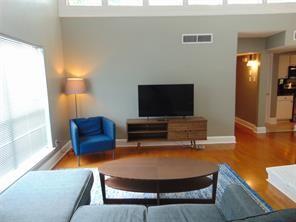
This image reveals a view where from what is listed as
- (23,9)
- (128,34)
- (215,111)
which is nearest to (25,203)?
(23,9)

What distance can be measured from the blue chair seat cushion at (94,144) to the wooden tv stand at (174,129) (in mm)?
600

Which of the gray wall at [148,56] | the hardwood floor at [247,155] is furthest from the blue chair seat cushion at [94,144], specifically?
the gray wall at [148,56]

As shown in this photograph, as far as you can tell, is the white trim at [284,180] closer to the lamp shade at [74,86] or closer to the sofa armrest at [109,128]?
the sofa armrest at [109,128]

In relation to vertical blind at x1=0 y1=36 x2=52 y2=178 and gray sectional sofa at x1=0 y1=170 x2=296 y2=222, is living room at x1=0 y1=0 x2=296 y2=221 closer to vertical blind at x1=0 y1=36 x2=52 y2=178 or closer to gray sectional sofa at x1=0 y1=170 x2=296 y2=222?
vertical blind at x1=0 y1=36 x2=52 y2=178

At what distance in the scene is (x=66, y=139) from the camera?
15.5ft

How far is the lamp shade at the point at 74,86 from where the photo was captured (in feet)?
14.2

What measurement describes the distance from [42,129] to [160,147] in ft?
7.85

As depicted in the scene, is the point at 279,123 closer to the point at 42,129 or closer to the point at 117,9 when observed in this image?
the point at 117,9

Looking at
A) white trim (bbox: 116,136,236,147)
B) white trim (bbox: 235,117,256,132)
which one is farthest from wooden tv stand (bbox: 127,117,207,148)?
white trim (bbox: 235,117,256,132)

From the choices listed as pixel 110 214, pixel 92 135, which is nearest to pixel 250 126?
pixel 92 135

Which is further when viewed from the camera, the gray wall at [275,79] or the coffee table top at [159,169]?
the gray wall at [275,79]

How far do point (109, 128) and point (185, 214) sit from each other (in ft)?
9.00

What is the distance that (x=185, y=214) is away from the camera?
65.7 inches

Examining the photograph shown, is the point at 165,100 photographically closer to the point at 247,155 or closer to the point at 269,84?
the point at 247,155
